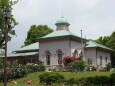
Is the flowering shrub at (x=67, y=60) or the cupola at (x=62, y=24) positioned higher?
the cupola at (x=62, y=24)

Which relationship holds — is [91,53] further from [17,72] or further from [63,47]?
[17,72]

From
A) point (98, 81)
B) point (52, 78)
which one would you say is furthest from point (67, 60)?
point (98, 81)

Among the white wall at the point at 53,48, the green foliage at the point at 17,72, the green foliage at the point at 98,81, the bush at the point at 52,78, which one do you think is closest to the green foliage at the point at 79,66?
the green foliage at the point at 17,72

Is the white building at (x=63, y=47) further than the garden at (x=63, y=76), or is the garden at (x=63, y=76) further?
the white building at (x=63, y=47)

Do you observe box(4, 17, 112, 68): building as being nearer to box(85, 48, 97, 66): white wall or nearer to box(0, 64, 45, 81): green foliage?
box(85, 48, 97, 66): white wall

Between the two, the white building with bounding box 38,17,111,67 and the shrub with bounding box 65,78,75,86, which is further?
the white building with bounding box 38,17,111,67

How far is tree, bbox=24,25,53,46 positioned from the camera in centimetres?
5850

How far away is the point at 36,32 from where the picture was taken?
5891cm

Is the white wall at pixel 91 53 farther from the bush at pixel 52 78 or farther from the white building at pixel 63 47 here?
the bush at pixel 52 78

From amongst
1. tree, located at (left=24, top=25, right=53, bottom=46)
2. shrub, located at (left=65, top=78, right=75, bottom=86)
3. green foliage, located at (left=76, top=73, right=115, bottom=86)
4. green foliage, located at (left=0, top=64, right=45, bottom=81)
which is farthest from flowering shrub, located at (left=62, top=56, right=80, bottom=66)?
tree, located at (left=24, top=25, right=53, bottom=46)

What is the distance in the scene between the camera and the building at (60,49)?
3378 centimetres

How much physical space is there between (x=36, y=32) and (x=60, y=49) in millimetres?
25652

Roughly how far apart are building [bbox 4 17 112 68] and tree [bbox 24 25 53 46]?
17.8m

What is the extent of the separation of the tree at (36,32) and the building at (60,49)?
1777 cm
